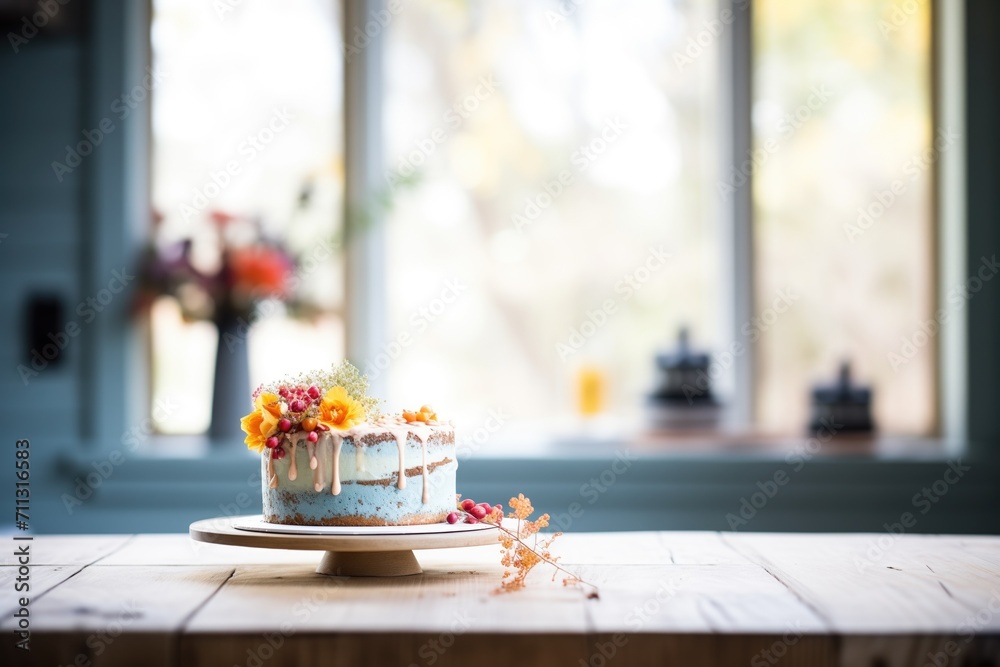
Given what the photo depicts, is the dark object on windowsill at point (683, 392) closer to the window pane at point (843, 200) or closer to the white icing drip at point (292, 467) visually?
the window pane at point (843, 200)

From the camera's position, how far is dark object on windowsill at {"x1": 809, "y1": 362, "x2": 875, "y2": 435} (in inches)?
125

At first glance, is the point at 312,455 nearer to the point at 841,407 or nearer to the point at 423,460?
the point at 423,460

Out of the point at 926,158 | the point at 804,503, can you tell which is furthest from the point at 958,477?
the point at 926,158

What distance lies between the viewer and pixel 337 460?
1338mm

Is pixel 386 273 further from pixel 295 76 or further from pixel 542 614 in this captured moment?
pixel 542 614

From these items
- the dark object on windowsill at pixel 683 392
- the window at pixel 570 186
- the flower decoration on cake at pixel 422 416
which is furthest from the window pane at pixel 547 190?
the flower decoration on cake at pixel 422 416

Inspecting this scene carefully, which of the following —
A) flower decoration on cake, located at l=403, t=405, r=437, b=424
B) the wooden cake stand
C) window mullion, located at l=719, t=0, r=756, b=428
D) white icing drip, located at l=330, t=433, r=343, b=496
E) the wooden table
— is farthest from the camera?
window mullion, located at l=719, t=0, r=756, b=428

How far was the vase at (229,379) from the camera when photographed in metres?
3.14

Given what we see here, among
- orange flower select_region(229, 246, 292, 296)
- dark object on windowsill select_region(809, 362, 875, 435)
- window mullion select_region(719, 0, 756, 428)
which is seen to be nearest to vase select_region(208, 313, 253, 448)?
orange flower select_region(229, 246, 292, 296)

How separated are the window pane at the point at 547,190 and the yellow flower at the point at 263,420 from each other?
2.00 metres

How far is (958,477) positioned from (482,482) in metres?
1.26

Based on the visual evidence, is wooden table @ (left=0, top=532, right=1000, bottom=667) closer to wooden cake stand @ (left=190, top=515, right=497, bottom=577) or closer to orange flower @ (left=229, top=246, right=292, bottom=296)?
wooden cake stand @ (left=190, top=515, right=497, bottom=577)

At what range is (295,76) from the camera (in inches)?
133

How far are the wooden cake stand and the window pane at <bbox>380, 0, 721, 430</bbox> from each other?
199 centimetres
